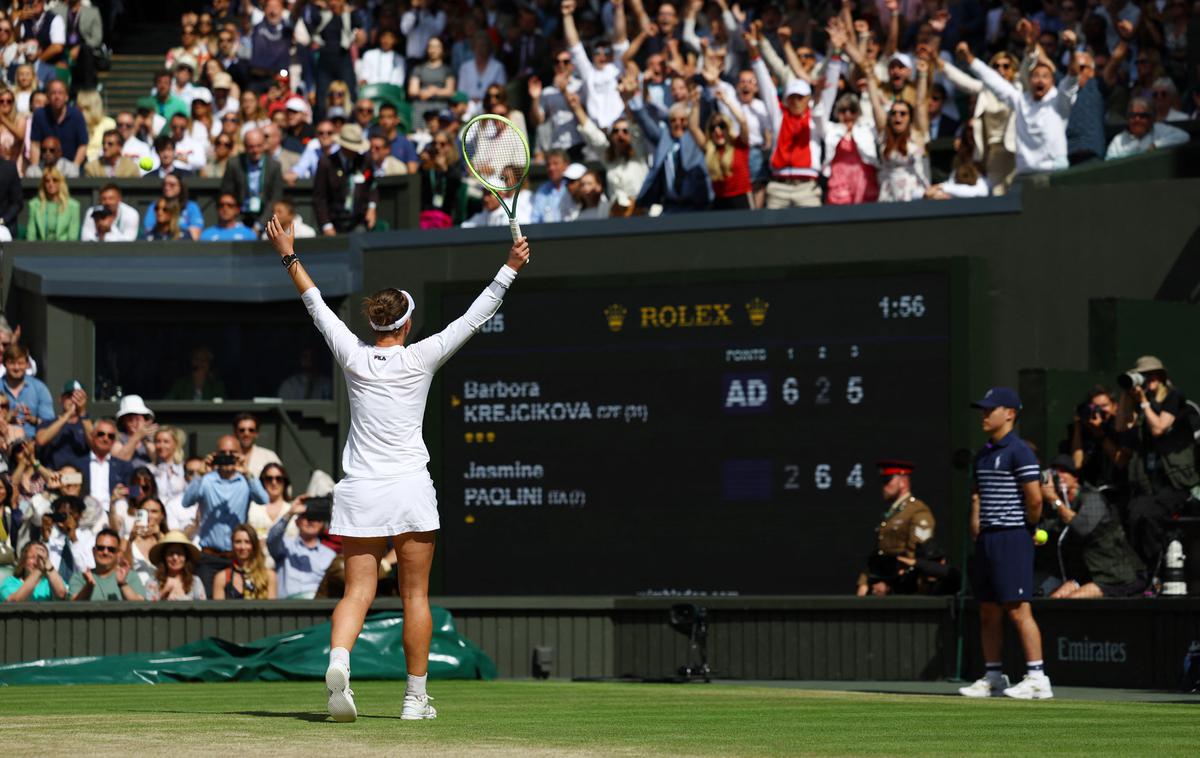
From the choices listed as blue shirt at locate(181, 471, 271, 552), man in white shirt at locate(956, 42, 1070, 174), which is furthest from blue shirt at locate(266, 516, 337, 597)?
man in white shirt at locate(956, 42, 1070, 174)

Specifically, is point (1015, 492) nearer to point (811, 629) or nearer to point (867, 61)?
point (811, 629)

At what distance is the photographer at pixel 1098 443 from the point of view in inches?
604

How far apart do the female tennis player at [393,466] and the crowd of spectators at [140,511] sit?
678 centimetres

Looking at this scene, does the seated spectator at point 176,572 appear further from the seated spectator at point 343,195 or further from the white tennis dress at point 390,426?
the white tennis dress at point 390,426

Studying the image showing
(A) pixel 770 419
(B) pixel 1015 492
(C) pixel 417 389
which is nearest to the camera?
(C) pixel 417 389

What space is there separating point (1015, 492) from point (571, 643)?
4.53m

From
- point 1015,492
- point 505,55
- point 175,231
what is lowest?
point 1015,492

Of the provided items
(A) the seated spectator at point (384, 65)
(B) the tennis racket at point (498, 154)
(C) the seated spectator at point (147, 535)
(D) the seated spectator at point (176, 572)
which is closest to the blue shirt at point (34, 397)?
(C) the seated spectator at point (147, 535)

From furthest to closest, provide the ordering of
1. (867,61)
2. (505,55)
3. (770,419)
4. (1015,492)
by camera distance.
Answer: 1. (505,55)
2. (867,61)
3. (770,419)
4. (1015,492)

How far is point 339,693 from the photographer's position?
29.6ft

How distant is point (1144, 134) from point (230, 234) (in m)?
9.11

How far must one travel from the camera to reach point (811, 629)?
1559 cm

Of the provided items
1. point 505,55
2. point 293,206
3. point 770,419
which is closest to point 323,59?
point 505,55

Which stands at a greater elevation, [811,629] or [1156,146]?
[1156,146]
